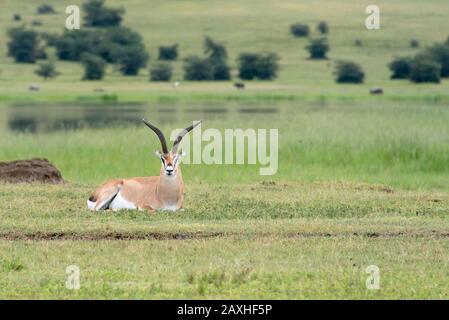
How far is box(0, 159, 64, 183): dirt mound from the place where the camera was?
20.6 metres

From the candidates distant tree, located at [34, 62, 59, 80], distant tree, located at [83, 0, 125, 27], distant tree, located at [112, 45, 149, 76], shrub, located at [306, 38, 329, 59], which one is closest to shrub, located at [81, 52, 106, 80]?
distant tree, located at [34, 62, 59, 80]

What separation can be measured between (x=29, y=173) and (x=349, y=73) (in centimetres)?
6032

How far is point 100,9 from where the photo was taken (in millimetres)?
103875

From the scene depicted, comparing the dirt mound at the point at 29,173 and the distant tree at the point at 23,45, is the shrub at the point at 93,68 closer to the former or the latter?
the distant tree at the point at 23,45

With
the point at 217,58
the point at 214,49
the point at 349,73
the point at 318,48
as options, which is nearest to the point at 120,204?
the point at 349,73

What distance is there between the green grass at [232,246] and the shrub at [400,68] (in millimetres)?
61343

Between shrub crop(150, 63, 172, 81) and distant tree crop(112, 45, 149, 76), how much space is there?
14.6 feet

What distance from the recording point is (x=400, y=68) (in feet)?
265

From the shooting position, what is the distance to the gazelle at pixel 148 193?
1667cm

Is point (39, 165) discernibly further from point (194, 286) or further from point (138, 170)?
point (194, 286)

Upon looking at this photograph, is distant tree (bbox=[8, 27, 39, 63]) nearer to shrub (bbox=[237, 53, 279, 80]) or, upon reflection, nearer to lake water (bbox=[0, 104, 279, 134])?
shrub (bbox=[237, 53, 279, 80])

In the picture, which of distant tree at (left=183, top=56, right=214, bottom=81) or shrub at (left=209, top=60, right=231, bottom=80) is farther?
shrub at (left=209, top=60, right=231, bottom=80)

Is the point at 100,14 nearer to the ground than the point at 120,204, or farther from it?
farther from it

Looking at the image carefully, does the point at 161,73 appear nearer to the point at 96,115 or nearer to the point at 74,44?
the point at 74,44
